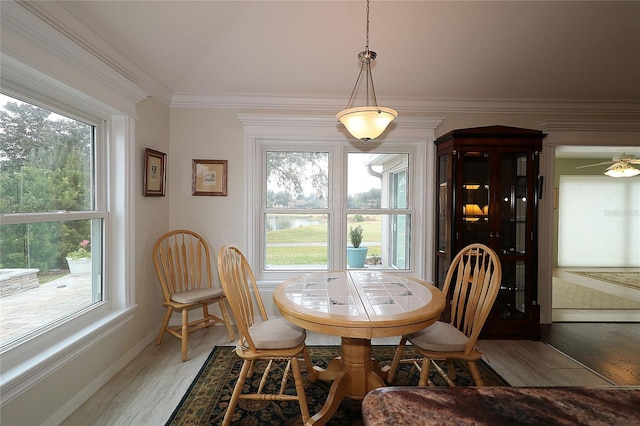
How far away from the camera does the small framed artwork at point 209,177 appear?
320cm

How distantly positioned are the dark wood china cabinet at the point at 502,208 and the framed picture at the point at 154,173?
2751 mm

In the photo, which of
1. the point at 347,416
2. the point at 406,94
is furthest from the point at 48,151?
the point at 406,94

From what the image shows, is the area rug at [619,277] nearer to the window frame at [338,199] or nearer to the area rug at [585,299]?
the area rug at [585,299]

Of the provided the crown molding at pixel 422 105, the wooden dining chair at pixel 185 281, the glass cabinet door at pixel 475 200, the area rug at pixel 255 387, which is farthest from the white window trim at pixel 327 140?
the area rug at pixel 255 387

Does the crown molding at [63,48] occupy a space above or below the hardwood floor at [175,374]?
above

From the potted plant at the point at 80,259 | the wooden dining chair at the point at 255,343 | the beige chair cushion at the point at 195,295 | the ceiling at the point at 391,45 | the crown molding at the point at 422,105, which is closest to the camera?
the wooden dining chair at the point at 255,343

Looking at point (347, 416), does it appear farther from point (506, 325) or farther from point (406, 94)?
point (406, 94)

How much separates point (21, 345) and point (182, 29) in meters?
2.26

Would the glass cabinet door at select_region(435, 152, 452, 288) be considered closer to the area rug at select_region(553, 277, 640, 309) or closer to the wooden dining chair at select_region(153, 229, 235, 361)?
the area rug at select_region(553, 277, 640, 309)

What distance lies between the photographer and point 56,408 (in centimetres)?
179

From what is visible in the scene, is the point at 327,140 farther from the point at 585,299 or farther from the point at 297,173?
the point at 585,299

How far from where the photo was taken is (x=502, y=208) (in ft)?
9.95

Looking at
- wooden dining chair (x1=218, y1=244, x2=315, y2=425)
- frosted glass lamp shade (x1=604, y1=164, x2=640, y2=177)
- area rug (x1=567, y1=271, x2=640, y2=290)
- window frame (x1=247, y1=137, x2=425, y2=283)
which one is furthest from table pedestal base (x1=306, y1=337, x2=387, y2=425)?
frosted glass lamp shade (x1=604, y1=164, x2=640, y2=177)

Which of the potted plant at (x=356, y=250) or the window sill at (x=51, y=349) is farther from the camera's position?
the potted plant at (x=356, y=250)
